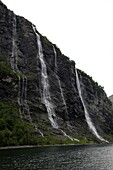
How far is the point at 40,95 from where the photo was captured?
379 feet

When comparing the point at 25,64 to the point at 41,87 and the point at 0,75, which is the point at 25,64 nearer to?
the point at 41,87

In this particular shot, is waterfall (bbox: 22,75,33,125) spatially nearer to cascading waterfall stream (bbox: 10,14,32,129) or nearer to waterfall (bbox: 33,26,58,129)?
cascading waterfall stream (bbox: 10,14,32,129)

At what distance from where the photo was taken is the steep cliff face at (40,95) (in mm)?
92875

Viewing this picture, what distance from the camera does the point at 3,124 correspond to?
3231 inches

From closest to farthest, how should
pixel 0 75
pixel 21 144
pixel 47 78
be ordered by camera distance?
pixel 21 144 → pixel 0 75 → pixel 47 78

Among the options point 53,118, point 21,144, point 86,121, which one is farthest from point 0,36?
point 21,144

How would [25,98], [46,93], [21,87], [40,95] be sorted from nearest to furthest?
[25,98], [21,87], [40,95], [46,93]

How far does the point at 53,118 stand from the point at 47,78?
2434 centimetres

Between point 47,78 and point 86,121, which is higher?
point 47,78

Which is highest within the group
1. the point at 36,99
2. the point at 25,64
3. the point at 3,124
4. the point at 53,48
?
the point at 53,48

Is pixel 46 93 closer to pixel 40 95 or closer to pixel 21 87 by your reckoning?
pixel 40 95

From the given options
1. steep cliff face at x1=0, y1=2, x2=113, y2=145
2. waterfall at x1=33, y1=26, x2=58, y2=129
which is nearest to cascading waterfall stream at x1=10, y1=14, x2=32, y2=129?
steep cliff face at x1=0, y1=2, x2=113, y2=145

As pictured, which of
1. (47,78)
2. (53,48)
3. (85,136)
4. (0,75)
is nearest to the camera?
(0,75)

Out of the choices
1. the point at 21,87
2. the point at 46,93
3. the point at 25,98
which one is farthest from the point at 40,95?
the point at 21,87
